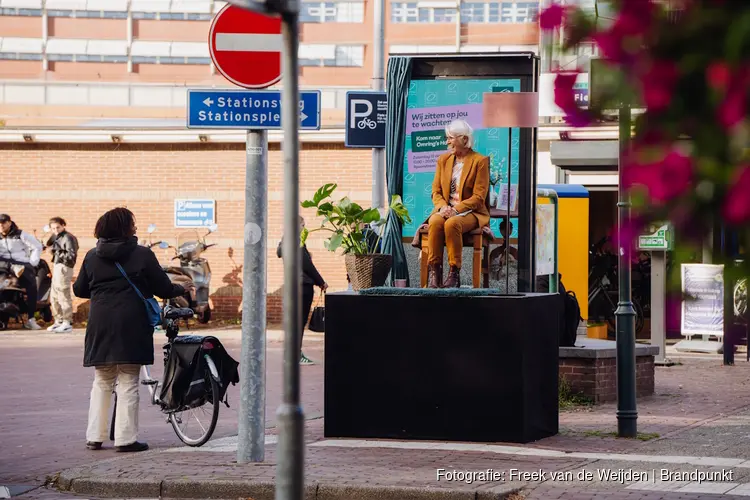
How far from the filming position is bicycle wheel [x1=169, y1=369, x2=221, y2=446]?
9.30 metres

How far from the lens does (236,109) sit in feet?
27.7

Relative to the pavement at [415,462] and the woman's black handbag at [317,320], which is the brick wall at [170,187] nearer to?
the woman's black handbag at [317,320]

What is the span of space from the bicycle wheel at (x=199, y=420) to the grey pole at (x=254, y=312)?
801 mm

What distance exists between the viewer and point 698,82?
2096mm

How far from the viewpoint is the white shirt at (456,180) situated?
1092 cm

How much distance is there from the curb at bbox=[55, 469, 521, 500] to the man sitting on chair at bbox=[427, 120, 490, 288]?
3747 millimetres

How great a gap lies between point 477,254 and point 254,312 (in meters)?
3.14

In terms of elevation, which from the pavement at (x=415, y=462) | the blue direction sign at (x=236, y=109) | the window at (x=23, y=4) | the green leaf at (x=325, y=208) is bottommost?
the pavement at (x=415, y=462)

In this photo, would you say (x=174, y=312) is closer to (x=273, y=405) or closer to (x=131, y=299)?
(x=131, y=299)

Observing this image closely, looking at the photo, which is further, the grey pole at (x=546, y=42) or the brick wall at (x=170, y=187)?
the brick wall at (x=170, y=187)

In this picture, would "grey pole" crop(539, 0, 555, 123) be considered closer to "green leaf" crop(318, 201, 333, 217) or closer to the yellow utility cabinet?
"green leaf" crop(318, 201, 333, 217)

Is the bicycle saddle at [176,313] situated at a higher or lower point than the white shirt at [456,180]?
lower

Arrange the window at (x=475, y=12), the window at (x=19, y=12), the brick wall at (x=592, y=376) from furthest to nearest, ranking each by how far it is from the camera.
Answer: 1. the window at (x=19, y=12)
2. the window at (x=475, y=12)
3. the brick wall at (x=592, y=376)

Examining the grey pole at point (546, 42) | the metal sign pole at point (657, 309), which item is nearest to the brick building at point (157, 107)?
the metal sign pole at point (657, 309)
